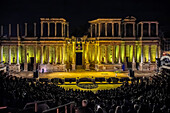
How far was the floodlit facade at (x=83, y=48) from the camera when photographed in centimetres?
4238

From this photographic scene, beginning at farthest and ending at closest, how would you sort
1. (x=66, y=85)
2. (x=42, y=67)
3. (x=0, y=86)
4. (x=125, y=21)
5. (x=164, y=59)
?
(x=125, y=21) < (x=42, y=67) < (x=164, y=59) < (x=66, y=85) < (x=0, y=86)

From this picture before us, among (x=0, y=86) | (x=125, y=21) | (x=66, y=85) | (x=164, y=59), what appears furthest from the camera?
(x=125, y=21)

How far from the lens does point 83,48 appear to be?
46.1m

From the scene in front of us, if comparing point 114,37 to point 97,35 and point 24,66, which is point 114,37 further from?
point 24,66

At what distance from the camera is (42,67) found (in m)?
41.8

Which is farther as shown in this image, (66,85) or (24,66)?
(24,66)

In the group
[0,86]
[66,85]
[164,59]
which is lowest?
[66,85]

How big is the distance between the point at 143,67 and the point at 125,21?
45.4ft

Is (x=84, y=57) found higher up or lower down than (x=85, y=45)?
lower down

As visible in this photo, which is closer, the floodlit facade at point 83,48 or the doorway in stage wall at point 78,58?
the floodlit facade at point 83,48

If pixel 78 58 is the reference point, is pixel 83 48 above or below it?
above

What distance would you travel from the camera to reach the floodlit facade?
42.4m

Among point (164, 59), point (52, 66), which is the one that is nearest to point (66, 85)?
point (52, 66)

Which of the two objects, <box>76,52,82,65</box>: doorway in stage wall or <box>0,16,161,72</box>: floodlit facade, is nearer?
<box>0,16,161,72</box>: floodlit facade
